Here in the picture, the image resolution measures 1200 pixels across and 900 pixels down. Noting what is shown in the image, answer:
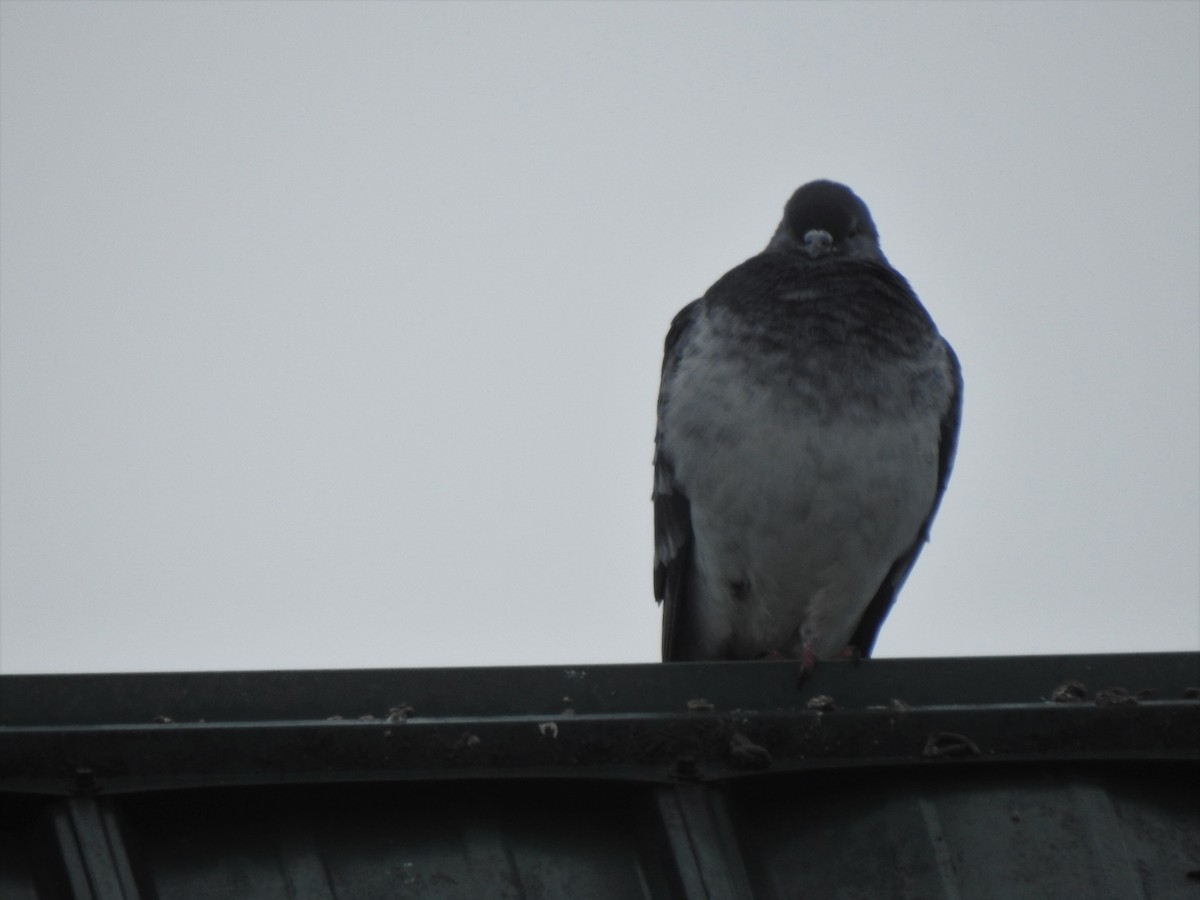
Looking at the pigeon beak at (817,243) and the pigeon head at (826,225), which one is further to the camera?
the pigeon head at (826,225)

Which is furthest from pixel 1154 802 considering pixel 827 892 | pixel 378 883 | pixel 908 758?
pixel 378 883

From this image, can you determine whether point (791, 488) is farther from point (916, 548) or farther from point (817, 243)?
point (817, 243)

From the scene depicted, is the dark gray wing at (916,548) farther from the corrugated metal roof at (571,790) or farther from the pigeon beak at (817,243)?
the corrugated metal roof at (571,790)

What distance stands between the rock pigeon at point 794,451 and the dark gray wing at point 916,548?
0.01 metres

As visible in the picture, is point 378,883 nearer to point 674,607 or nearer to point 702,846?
point 702,846

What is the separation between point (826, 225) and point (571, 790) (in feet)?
12.1

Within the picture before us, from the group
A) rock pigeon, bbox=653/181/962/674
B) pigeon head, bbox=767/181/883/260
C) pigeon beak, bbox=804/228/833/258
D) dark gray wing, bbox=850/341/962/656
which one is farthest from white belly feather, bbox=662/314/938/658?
pigeon head, bbox=767/181/883/260

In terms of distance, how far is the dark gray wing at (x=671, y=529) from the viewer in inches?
216

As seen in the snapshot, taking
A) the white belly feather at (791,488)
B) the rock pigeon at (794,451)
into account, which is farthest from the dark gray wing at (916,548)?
the white belly feather at (791,488)

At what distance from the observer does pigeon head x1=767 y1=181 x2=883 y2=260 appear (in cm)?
591

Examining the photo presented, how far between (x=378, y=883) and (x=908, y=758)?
0.97 metres

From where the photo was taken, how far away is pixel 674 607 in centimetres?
569

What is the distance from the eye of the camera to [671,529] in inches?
219

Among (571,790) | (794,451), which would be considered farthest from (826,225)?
(571,790)
